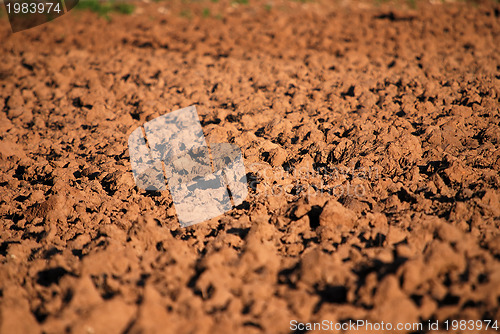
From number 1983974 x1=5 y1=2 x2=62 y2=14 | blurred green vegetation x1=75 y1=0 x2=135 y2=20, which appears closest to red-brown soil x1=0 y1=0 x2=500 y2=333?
number 1983974 x1=5 y1=2 x2=62 y2=14

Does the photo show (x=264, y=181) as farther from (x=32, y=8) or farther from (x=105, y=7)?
(x=32, y=8)

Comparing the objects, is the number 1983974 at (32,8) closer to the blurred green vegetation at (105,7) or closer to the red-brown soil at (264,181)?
the blurred green vegetation at (105,7)

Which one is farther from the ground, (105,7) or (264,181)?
(105,7)

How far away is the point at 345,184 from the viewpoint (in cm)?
326

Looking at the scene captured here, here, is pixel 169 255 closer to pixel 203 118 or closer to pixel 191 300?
pixel 191 300

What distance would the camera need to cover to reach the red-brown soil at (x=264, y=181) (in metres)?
2.00

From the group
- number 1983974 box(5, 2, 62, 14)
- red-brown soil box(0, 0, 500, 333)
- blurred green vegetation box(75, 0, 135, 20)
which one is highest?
number 1983974 box(5, 2, 62, 14)

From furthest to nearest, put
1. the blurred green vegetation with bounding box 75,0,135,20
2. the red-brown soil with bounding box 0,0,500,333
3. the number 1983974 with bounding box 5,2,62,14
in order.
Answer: the blurred green vegetation with bounding box 75,0,135,20 → the number 1983974 with bounding box 5,2,62,14 → the red-brown soil with bounding box 0,0,500,333

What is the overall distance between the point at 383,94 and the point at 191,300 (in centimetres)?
385

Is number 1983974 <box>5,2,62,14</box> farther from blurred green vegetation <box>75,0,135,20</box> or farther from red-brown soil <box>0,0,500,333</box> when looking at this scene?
red-brown soil <box>0,0,500,333</box>

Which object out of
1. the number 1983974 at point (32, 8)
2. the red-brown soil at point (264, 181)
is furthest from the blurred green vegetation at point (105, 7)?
the red-brown soil at point (264, 181)

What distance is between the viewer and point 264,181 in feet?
10.9

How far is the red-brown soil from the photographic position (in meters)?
2.00

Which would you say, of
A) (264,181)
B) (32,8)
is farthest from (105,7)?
(264,181)
